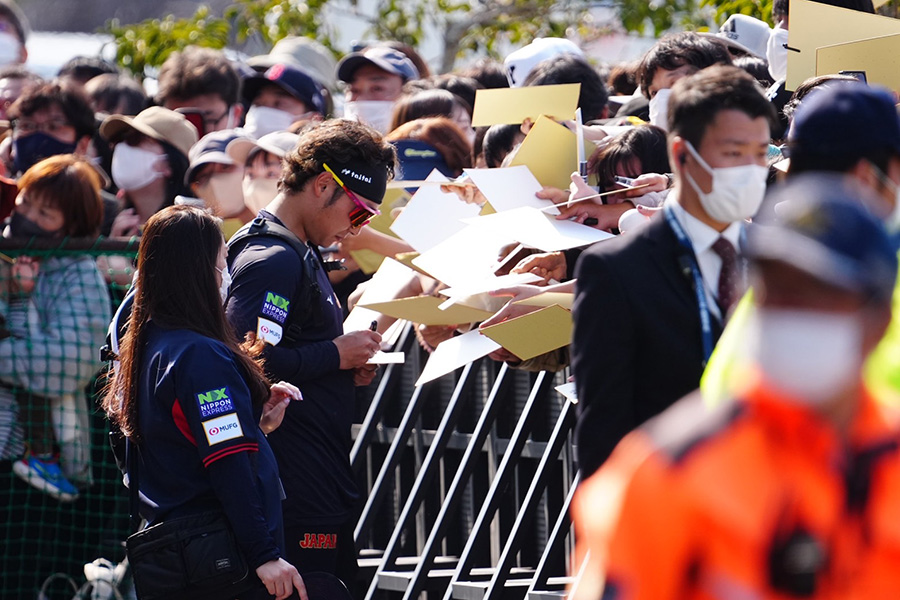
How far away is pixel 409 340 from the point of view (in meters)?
6.11

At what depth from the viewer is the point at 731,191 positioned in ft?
9.71

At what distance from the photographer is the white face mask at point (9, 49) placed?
9.65 meters

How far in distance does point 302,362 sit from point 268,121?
3.41 meters

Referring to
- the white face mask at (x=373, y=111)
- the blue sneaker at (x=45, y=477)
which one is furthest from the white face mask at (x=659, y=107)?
the blue sneaker at (x=45, y=477)

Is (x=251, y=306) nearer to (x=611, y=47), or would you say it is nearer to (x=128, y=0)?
(x=611, y=47)

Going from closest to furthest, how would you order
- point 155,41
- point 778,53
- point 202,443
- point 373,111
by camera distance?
point 202,443 → point 778,53 → point 373,111 → point 155,41

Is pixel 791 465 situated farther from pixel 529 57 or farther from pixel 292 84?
pixel 292 84

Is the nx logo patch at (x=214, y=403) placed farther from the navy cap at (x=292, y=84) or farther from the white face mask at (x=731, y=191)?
the navy cap at (x=292, y=84)

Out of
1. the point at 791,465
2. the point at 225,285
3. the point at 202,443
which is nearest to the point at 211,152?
the point at 225,285

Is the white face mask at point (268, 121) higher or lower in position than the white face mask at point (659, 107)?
lower

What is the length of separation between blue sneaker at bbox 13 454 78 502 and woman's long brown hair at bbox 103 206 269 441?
2.29 m

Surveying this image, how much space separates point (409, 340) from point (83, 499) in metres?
1.77

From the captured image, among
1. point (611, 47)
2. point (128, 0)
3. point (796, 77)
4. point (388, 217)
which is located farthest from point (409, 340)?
point (128, 0)

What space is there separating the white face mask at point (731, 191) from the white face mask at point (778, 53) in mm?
2551
